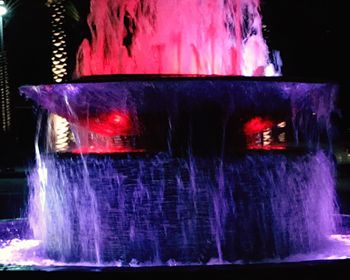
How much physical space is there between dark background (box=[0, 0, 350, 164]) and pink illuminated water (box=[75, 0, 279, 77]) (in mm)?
12841

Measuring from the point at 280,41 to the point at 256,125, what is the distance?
812 inches

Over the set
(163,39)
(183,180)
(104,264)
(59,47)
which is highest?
(59,47)

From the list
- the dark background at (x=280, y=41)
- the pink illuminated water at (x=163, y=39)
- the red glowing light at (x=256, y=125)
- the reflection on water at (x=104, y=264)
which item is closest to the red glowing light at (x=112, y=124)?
the pink illuminated water at (x=163, y=39)

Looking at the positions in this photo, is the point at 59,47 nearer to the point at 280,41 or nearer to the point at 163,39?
the point at 280,41

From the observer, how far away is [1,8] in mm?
24969

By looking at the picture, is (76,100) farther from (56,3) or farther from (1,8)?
(1,8)

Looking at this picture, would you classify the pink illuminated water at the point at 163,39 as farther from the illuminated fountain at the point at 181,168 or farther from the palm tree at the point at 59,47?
the palm tree at the point at 59,47

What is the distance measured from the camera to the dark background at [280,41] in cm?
2508

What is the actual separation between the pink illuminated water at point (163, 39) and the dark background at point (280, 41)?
12.8m

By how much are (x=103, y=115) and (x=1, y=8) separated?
19105mm

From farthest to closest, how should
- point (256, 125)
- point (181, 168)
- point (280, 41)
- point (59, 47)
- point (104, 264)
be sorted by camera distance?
point (280, 41)
point (59, 47)
point (256, 125)
point (104, 264)
point (181, 168)

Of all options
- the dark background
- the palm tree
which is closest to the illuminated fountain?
the palm tree

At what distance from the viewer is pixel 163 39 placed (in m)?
7.64

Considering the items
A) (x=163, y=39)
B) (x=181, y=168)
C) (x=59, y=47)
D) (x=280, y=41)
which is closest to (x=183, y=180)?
(x=181, y=168)
